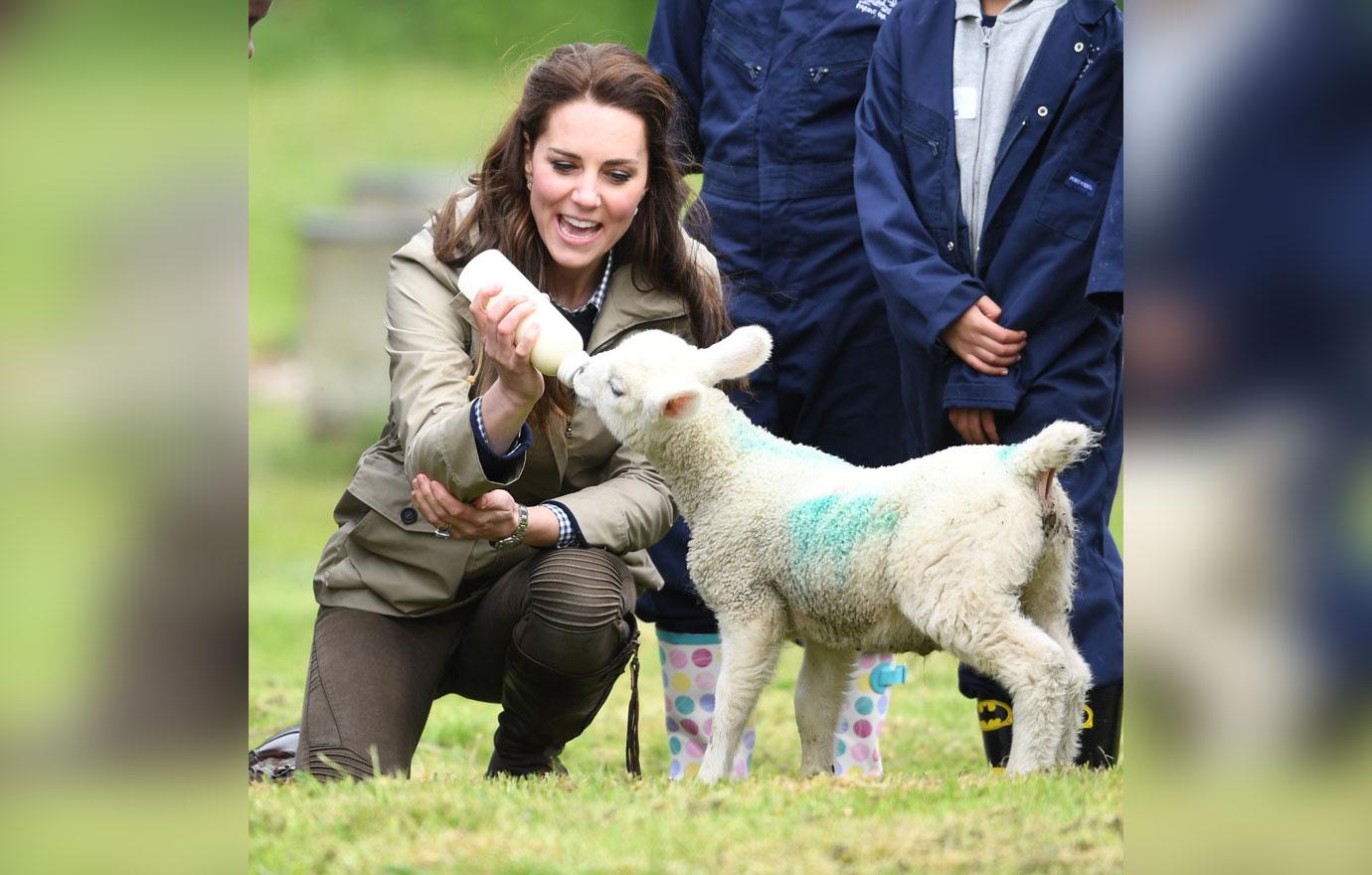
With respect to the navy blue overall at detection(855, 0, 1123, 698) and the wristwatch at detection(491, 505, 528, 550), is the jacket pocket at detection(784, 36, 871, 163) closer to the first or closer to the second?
the navy blue overall at detection(855, 0, 1123, 698)

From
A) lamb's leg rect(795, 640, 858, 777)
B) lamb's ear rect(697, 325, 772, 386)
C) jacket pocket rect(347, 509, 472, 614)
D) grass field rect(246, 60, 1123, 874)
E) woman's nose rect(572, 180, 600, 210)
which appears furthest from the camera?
jacket pocket rect(347, 509, 472, 614)

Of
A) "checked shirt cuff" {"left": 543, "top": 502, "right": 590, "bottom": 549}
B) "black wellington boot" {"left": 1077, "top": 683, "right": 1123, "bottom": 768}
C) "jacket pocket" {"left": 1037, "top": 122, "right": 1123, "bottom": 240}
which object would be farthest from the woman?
"black wellington boot" {"left": 1077, "top": 683, "right": 1123, "bottom": 768}

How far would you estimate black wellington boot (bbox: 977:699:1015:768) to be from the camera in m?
3.96

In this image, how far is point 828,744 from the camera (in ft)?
11.7

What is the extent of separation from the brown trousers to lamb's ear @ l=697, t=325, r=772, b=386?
630 mm

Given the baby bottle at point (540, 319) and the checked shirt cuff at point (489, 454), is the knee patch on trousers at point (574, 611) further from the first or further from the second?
the baby bottle at point (540, 319)

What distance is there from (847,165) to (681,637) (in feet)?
4.51

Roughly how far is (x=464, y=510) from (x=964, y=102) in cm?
160

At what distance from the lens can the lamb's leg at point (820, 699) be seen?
353 cm

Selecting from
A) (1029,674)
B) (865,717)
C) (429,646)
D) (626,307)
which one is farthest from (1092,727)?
(429,646)

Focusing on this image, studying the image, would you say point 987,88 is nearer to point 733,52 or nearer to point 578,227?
point 733,52
